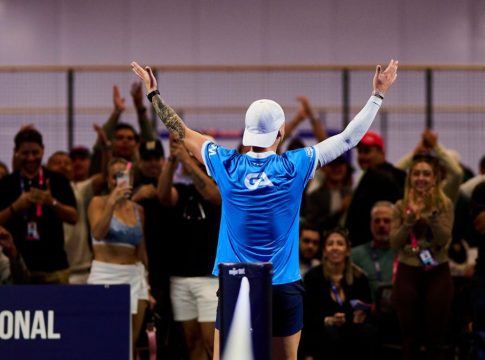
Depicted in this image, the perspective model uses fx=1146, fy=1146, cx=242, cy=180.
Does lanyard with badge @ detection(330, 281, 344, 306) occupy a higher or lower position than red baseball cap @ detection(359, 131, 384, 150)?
lower

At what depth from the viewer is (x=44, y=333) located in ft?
24.7

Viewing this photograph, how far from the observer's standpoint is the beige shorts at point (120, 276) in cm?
864

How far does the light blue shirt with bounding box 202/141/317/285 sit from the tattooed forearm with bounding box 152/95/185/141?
0.46m

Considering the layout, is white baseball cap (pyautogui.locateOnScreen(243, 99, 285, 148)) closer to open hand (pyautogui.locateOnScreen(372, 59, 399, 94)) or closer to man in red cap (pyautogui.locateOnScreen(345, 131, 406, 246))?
open hand (pyautogui.locateOnScreen(372, 59, 399, 94))

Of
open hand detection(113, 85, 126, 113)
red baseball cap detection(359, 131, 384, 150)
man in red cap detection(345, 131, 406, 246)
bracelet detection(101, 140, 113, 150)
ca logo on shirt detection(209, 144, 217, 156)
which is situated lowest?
man in red cap detection(345, 131, 406, 246)

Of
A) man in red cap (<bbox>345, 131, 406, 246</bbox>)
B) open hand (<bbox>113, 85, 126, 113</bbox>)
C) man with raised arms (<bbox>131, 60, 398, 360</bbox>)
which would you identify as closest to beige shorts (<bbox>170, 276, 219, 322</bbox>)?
man in red cap (<bbox>345, 131, 406, 246</bbox>)

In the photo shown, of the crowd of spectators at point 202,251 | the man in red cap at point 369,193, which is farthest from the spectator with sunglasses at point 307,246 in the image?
the man in red cap at point 369,193

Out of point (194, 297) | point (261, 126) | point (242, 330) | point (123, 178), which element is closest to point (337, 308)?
point (194, 297)

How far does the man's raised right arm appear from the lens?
20.1ft

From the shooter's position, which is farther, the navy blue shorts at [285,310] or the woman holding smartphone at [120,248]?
the woman holding smartphone at [120,248]

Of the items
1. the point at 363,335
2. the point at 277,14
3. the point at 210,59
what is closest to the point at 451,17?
the point at 277,14

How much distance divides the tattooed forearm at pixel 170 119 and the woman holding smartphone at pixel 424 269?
3.03 m

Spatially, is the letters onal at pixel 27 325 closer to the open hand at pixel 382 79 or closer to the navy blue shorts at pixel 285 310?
the navy blue shorts at pixel 285 310

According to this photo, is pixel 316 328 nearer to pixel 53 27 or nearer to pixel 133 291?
pixel 133 291
